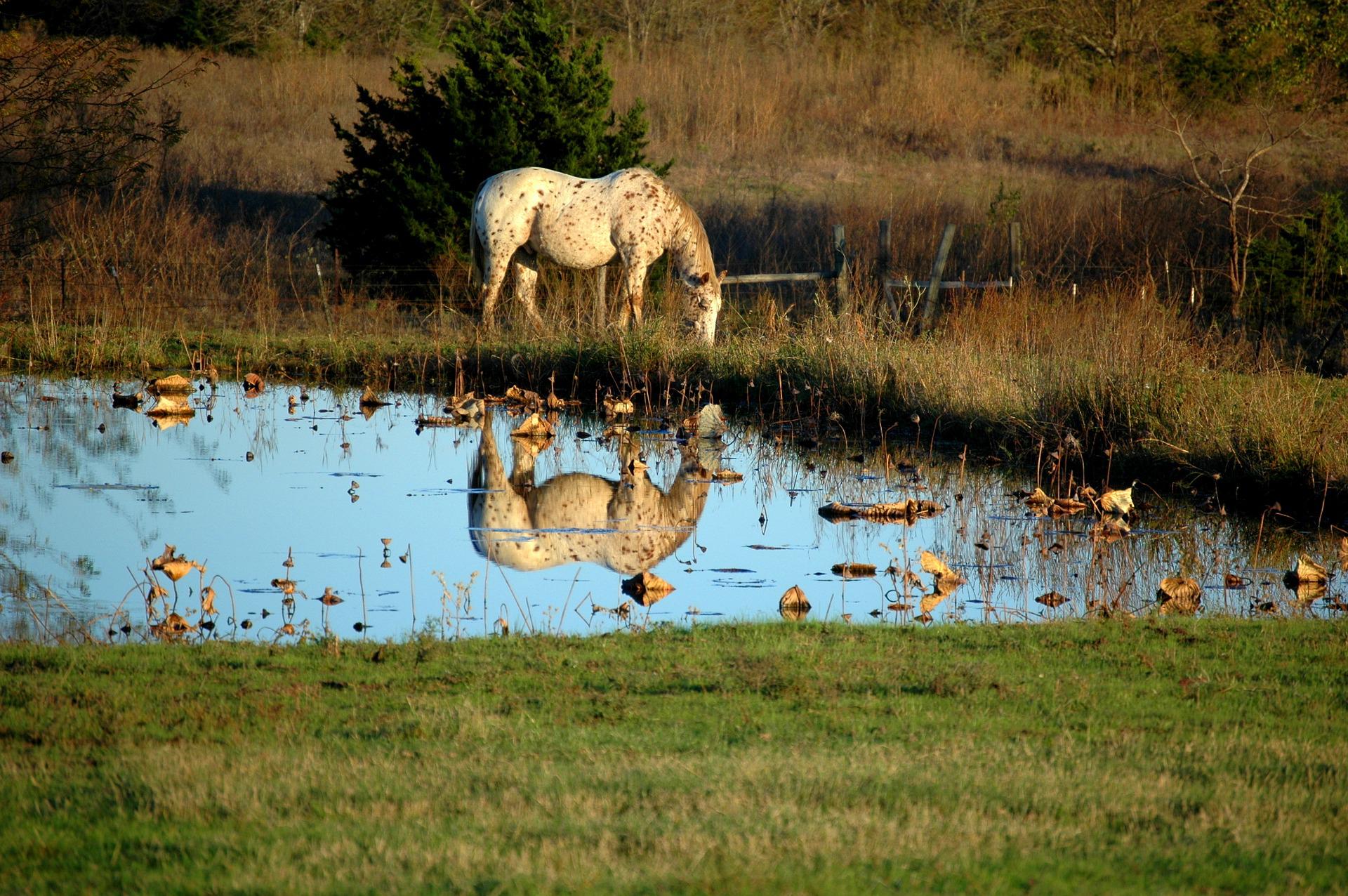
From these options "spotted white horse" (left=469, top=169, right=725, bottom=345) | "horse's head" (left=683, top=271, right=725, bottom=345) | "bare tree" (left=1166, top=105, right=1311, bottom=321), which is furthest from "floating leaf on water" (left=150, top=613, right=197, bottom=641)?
"bare tree" (left=1166, top=105, right=1311, bottom=321)

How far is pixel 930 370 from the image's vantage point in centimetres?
1322

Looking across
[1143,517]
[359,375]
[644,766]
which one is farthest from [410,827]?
[359,375]

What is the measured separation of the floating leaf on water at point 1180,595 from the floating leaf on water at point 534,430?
6538mm

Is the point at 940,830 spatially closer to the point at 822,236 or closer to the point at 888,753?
the point at 888,753

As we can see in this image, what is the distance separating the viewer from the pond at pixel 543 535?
709 cm

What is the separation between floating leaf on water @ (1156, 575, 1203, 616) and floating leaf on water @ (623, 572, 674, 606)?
252 cm

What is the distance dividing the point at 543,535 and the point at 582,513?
790 millimetres

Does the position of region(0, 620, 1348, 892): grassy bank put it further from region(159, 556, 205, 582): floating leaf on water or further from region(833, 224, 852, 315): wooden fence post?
region(833, 224, 852, 315): wooden fence post

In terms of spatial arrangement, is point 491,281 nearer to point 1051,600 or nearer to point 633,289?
point 633,289

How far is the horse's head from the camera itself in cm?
1642

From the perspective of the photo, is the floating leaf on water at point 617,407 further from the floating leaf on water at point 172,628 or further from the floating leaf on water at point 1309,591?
the floating leaf on water at point 172,628

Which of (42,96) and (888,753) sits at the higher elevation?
(42,96)

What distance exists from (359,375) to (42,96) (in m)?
4.52

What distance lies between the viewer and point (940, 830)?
3.64 meters
